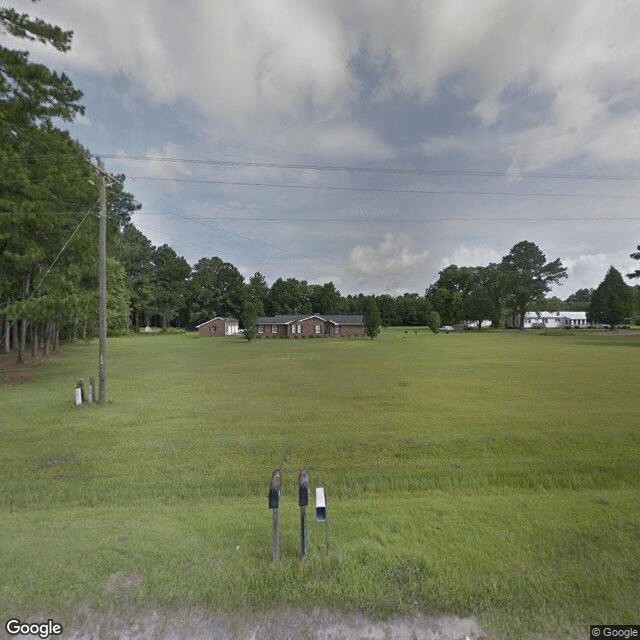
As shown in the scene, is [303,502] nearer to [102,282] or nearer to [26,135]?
[102,282]

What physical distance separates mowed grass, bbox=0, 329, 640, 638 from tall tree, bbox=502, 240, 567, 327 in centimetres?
6258

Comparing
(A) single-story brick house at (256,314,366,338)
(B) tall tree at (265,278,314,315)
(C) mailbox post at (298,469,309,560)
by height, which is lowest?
(C) mailbox post at (298,469,309,560)

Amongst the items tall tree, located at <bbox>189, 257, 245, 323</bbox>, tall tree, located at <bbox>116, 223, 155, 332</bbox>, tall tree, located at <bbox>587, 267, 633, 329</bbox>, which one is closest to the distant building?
tall tree, located at <bbox>587, 267, 633, 329</bbox>

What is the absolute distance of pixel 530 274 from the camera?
2532 inches

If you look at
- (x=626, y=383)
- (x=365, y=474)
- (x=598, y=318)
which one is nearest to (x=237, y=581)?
(x=365, y=474)

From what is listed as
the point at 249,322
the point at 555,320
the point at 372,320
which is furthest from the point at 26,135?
the point at 555,320

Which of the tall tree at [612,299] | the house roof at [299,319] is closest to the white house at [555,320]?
the tall tree at [612,299]

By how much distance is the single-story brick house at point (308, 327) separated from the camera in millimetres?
54344

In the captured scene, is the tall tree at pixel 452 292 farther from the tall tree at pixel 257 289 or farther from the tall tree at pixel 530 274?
the tall tree at pixel 257 289

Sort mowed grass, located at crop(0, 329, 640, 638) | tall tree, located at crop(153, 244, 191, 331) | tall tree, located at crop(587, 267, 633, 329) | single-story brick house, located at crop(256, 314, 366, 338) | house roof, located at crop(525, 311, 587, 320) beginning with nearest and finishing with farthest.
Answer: mowed grass, located at crop(0, 329, 640, 638) < single-story brick house, located at crop(256, 314, 366, 338) < tall tree, located at crop(587, 267, 633, 329) < tall tree, located at crop(153, 244, 191, 331) < house roof, located at crop(525, 311, 587, 320)

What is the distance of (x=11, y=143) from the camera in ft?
43.5

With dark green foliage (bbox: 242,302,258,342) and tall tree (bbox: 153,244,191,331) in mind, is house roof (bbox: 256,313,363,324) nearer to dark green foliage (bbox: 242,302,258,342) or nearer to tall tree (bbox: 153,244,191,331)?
dark green foliage (bbox: 242,302,258,342)

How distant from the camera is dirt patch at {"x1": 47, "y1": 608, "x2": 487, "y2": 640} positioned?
235cm

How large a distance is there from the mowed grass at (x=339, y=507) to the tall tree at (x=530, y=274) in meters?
62.6
